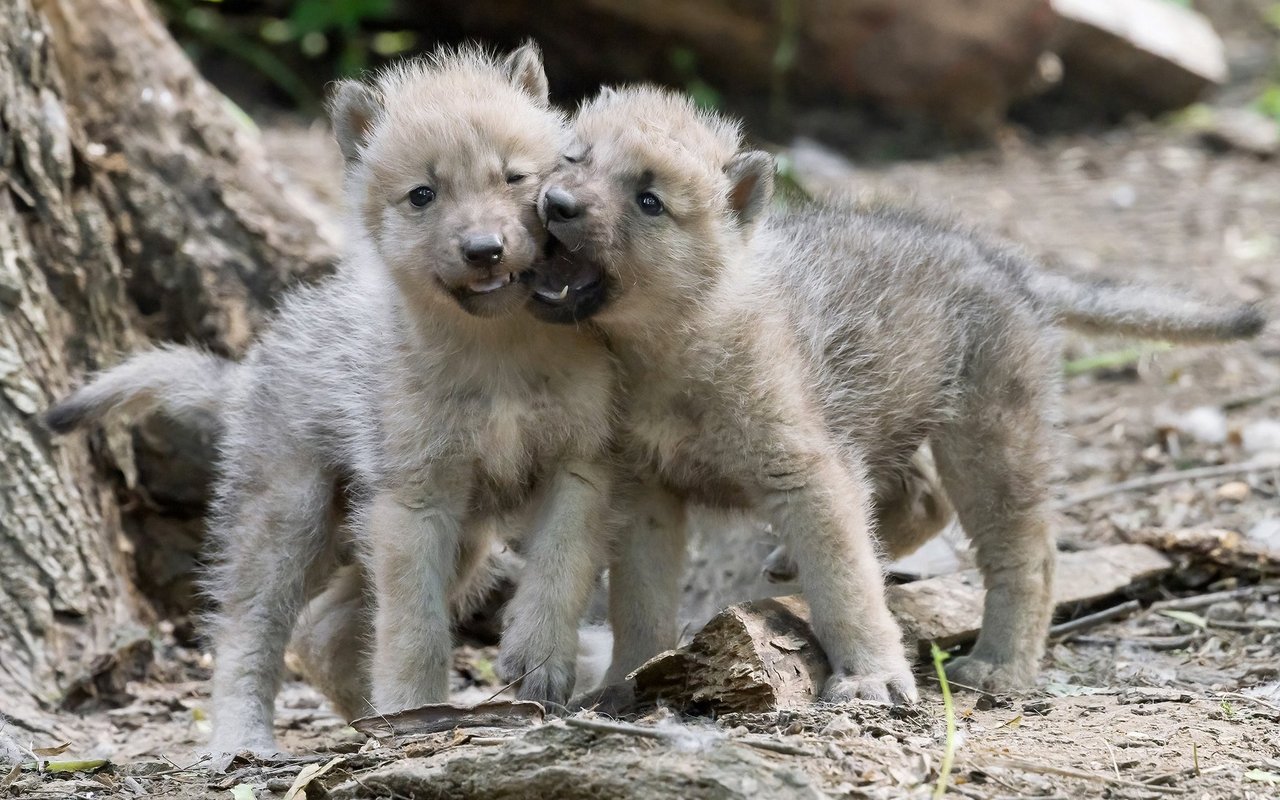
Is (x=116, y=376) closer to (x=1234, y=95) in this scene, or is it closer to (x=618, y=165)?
(x=618, y=165)

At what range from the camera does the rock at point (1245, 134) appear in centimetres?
1037

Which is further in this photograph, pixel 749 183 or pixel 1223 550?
pixel 1223 550

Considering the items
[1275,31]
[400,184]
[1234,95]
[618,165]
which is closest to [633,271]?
[618,165]

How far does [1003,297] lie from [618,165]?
1661 millimetres

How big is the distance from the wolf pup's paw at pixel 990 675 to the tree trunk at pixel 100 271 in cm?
305

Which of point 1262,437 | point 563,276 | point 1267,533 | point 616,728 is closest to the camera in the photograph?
point 616,728

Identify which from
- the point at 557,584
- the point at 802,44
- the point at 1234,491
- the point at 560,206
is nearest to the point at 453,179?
the point at 560,206

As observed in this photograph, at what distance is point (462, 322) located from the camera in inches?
167

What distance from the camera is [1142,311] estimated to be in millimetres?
5215

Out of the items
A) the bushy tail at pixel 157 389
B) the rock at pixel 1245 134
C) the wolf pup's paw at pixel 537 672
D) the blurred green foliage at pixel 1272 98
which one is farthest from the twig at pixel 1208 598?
the blurred green foliage at pixel 1272 98

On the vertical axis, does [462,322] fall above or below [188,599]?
above

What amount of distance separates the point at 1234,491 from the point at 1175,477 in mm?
245

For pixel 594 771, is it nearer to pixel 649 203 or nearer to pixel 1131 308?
pixel 649 203

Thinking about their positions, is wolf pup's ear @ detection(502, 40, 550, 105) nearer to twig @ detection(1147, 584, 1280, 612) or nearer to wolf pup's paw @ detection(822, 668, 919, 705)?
wolf pup's paw @ detection(822, 668, 919, 705)
